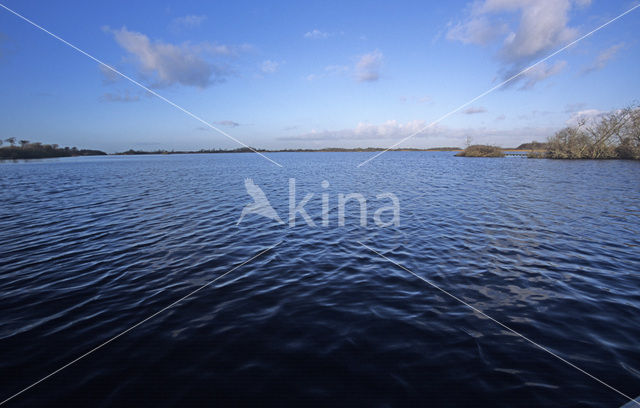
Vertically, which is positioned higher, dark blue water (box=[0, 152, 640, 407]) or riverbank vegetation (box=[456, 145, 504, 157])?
riverbank vegetation (box=[456, 145, 504, 157])

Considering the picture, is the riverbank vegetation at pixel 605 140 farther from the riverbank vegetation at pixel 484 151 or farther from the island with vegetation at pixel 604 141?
the riverbank vegetation at pixel 484 151

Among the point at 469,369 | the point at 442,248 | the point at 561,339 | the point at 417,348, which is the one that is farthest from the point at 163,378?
the point at 442,248

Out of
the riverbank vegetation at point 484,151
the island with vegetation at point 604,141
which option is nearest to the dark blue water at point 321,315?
the island with vegetation at point 604,141

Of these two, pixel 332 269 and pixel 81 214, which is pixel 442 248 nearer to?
pixel 332 269

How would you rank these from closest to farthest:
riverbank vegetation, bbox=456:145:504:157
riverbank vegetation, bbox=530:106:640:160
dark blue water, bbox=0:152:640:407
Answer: dark blue water, bbox=0:152:640:407
riverbank vegetation, bbox=530:106:640:160
riverbank vegetation, bbox=456:145:504:157

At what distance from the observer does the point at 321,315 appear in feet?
21.5

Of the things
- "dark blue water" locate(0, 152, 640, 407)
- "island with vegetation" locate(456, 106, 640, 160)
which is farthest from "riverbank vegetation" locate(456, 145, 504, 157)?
"dark blue water" locate(0, 152, 640, 407)

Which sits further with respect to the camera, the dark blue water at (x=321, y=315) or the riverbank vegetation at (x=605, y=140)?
the riverbank vegetation at (x=605, y=140)

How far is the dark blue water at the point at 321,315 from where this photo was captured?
14.6 ft

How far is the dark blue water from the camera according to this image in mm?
4441

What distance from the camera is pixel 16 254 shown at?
33.7 ft

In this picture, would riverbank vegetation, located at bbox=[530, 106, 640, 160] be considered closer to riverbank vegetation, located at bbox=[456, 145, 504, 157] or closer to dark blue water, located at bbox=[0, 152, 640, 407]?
riverbank vegetation, located at bbox=[456, 145, 504, 157]

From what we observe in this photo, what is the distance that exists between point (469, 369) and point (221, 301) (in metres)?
5.97

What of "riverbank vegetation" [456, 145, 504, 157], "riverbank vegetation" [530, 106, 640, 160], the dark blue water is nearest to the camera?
the dark blue water
